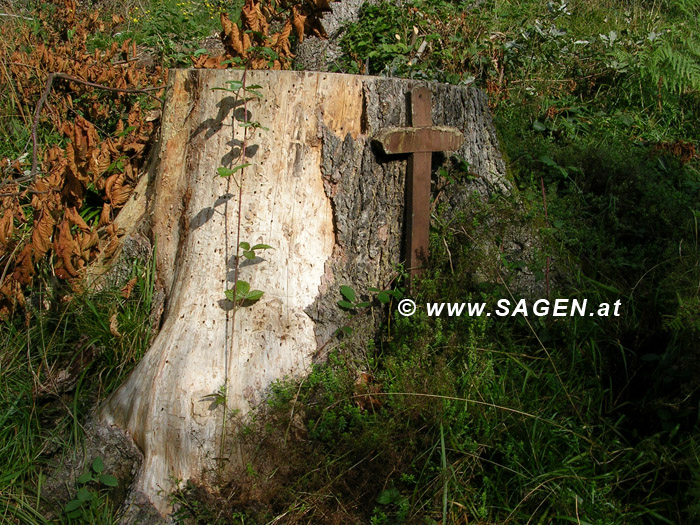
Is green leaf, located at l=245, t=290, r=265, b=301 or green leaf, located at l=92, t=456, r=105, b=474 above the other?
green leaf, located at l=245, t=290, r=265, b=301

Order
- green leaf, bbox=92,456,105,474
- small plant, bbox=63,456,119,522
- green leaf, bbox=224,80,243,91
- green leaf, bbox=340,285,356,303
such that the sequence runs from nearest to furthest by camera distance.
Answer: small plant, bbox=63,456,119,522
green leaf, bbox=92,456,105,474
green leaf, bbox=224,80,243,91
green leaf, bbox=340,285,356,303

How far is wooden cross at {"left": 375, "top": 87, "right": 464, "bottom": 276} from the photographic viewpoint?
2719 millimetres

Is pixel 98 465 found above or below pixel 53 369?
below

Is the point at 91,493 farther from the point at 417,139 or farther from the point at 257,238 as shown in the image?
the point at 417,139

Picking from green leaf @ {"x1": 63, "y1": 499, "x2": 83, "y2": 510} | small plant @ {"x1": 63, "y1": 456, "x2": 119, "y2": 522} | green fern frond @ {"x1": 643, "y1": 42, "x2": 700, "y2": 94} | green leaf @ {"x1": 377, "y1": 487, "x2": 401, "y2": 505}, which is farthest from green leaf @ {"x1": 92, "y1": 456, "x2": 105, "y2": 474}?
green fern frond @ {"x1": 643, "y1": 42, "x2": 700, "y2": 94}

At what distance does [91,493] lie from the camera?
2.26 metres

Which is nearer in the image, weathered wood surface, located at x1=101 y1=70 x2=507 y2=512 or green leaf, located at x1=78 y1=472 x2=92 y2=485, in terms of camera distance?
green leaf, located at x1=78 y1=472 x2=92 y2=485

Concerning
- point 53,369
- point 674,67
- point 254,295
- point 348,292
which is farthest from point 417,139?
point 674,67

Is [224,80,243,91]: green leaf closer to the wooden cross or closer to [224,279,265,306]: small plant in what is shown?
the wooden cross

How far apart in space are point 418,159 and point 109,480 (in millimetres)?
1949

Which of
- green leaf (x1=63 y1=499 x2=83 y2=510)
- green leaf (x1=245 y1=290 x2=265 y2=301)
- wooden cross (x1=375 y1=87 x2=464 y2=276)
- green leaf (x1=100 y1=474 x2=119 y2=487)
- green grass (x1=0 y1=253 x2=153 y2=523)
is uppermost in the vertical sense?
wooden cross (x1=375 y1=87 x2=464 y2=276)

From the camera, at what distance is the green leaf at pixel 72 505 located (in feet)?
7.14

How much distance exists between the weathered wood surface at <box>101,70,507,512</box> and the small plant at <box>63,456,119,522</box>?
0.45 feet

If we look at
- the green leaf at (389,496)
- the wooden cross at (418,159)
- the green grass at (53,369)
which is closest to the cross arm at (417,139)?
the wooden cross at (418,159)
